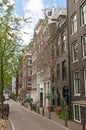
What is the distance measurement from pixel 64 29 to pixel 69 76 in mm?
7530

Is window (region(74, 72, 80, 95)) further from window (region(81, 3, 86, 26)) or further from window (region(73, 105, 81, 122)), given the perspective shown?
window (region(81, 3, 86, 26))

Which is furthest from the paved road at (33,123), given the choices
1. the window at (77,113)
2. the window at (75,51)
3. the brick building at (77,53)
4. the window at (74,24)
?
the window at (74,24)

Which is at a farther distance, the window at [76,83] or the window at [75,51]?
the window at [75,51]

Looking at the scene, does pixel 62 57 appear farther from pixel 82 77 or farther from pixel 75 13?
pixel 82 77

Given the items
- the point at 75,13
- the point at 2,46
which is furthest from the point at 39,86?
the point at 2,46

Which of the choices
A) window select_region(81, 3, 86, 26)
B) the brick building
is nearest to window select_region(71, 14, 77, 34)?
the brick building

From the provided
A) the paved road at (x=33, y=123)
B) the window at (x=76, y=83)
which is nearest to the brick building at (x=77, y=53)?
the window at (x=76, y=83)

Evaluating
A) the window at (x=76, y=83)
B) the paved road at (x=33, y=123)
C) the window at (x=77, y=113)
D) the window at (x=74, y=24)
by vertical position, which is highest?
the window at (x=74, y=24)

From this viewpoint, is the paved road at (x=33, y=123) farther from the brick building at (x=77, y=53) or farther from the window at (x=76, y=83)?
the window at (x=76, y=83)

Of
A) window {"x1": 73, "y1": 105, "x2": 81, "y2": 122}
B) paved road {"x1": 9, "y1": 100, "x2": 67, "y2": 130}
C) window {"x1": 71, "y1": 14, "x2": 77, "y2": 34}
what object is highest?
window {"x1": 71, "y1": 14, "x2": 77, "y2": 34}

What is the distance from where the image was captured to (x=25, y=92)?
3871 inches

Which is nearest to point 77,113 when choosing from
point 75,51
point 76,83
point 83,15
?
point 76,83

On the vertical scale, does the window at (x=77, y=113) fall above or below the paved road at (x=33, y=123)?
above

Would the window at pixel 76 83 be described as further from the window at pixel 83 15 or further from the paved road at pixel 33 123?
the window at pixel 83 15
